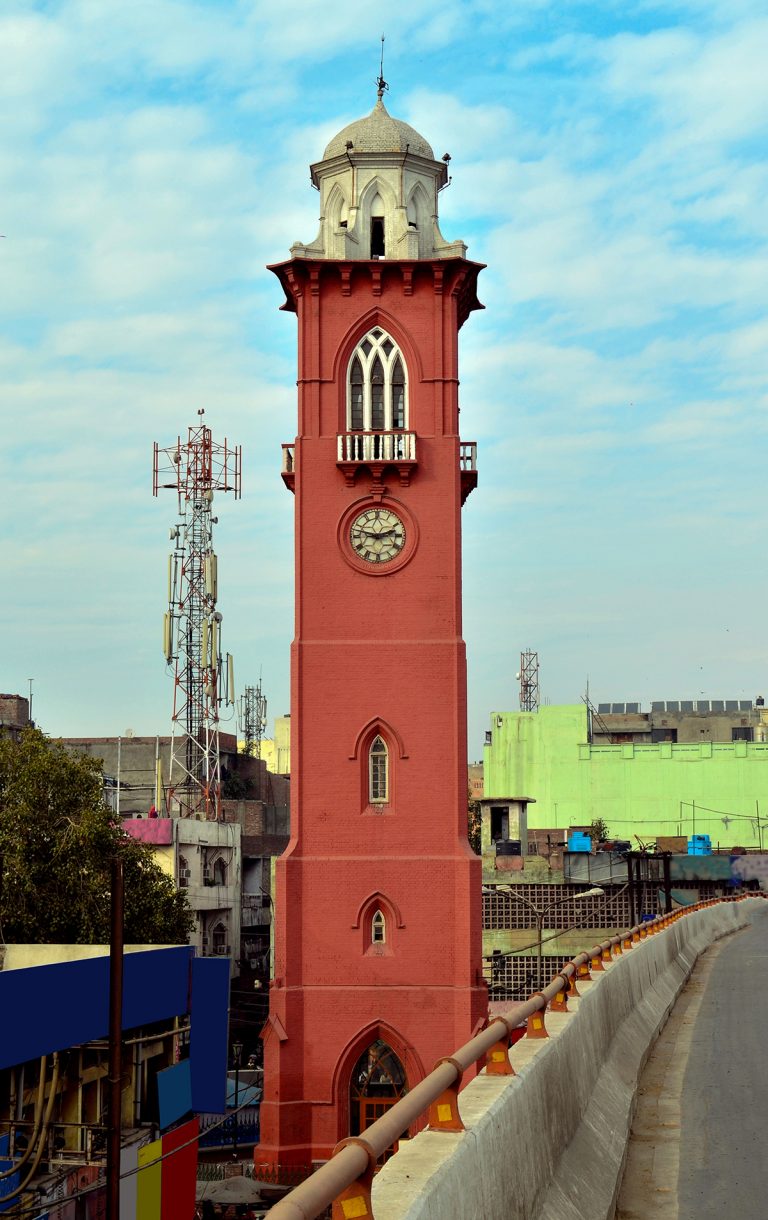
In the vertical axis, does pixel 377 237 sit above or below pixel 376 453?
above

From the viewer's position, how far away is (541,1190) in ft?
23.0

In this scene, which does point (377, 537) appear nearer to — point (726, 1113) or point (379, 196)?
point (379, 196)

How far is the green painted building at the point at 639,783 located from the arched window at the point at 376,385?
160 feet

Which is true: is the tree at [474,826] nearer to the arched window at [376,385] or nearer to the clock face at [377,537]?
the clock face at [377,537]

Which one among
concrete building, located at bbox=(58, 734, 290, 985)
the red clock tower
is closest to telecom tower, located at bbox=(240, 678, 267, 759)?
concrete building, located at bbox=(58, 734, 290, 985)

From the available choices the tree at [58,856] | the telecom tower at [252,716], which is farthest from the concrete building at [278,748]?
the tree at [58,856]

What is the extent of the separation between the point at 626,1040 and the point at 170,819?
44482 mm

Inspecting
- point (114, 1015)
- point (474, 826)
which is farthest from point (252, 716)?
point (114, 1015)

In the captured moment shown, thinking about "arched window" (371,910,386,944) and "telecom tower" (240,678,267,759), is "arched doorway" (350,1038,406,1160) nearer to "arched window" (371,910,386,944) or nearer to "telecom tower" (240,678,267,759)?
"arched window" (371,910,386,944)

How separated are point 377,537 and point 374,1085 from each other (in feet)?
43.4

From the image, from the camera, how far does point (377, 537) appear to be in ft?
116

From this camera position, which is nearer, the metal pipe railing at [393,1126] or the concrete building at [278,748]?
the metal pipe railing at [393,1126]

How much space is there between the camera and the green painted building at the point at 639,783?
263ft

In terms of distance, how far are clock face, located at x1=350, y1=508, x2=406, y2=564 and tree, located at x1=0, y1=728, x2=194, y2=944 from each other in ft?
35.8
